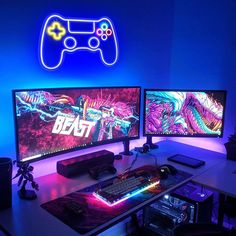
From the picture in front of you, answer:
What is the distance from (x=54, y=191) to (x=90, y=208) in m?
0.29

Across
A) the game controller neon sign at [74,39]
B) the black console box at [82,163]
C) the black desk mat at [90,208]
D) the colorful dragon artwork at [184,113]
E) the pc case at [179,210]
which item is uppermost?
the game controller neon sign at [74,39]

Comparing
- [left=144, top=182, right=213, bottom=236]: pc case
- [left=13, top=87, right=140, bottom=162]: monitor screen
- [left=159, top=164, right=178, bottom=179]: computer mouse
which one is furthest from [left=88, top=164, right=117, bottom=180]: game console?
[left=144, top=182, right=213, bottom=236]: pc case

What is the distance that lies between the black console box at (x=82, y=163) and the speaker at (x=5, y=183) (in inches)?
16.7

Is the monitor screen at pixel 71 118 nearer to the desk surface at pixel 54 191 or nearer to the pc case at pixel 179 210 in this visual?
the desk surface at pixel 54 191

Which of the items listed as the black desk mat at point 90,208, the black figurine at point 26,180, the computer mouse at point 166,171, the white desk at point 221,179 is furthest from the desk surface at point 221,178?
the black figurine at point 26,180

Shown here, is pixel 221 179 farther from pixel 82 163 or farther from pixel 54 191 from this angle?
pixel 54 191

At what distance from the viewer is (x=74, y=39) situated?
195cm

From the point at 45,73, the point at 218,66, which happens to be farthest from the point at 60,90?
the point at 218,66

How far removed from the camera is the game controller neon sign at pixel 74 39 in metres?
1.82

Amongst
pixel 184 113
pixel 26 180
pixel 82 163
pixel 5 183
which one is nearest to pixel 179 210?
pixel 184 113

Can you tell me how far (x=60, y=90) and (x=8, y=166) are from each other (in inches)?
22.1

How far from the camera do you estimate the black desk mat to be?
1346 mm

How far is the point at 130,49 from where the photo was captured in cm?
236

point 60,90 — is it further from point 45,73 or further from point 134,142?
point 134,142
